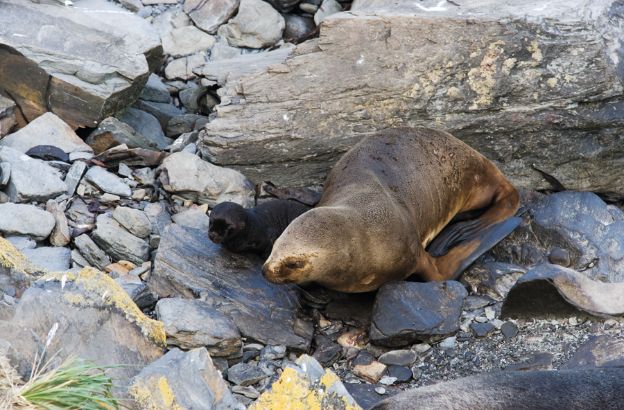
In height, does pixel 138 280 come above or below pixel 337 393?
below

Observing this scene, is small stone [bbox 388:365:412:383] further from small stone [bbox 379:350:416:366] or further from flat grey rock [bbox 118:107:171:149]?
flat grey rock [bbox 118:107:171:149]

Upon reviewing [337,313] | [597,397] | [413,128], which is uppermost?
[597,397]

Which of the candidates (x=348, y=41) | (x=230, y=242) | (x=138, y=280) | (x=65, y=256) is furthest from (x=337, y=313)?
(x=348, y=41)

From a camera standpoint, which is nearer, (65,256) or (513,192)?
→ (65,256)

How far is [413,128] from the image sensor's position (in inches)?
301

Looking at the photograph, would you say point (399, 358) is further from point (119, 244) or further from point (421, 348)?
point (119, 244)

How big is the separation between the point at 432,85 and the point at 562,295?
2158 mm

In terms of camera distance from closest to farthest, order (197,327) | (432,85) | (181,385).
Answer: (181,385) → (197,327) → (432,85)

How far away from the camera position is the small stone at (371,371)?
6.01 m

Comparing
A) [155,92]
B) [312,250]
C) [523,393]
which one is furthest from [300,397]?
[155,92]

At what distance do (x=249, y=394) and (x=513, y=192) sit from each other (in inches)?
122

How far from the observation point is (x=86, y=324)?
443cm

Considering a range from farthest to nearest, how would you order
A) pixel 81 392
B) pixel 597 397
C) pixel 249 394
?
pixel 249 394
pixel 597 397
pixel 81 392

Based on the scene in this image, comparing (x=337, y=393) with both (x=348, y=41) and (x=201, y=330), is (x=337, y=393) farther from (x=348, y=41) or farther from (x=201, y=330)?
(x=348, y=41)
